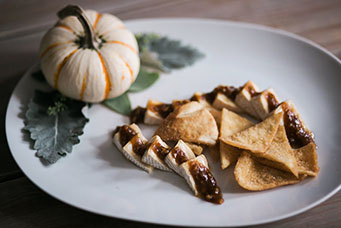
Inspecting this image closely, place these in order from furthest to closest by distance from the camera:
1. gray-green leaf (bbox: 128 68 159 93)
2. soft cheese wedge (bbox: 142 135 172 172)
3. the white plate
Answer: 1. gray-green leaf (bbox: 128 68 159 93)
2. soft cheese wedge (bbox: 142 135 172 172)
3. the white plate

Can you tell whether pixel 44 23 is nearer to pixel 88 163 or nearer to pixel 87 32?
pixel 87 32

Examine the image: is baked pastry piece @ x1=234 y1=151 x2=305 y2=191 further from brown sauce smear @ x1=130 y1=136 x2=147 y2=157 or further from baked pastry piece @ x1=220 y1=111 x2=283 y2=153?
brown sauce smear @ x1=130 y1=136 x2=147 y2=157

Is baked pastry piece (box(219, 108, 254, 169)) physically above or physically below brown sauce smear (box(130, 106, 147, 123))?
above

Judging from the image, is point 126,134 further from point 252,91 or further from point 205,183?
point 252,91

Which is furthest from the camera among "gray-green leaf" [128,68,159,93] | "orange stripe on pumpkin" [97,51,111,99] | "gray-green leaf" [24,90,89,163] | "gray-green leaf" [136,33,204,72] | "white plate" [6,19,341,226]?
"gray-green leaf" [136,33,204,72]

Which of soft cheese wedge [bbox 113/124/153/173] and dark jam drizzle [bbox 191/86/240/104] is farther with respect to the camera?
dark jam drizzle [bbox 191/86/240/104]

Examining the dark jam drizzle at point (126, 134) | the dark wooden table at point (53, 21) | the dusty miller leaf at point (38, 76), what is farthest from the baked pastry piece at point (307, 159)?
the dusty miller leaf at point (38, 76)

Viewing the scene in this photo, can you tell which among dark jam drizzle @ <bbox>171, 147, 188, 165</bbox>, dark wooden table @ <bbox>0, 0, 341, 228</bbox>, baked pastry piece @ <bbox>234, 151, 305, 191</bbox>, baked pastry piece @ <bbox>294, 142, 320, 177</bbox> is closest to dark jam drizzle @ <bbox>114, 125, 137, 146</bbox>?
dark jam drizzle @ <bbox>171, 147, 188, 165</bbox>
